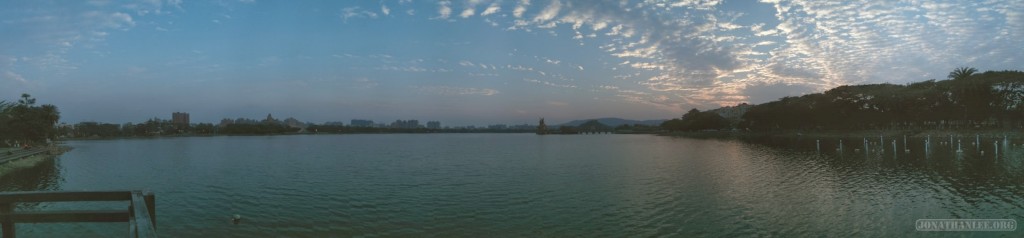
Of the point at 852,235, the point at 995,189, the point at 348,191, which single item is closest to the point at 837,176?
the point at 995,189

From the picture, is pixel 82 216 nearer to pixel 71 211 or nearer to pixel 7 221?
pixel 71 211

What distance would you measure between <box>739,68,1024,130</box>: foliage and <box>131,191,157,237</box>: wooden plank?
112 meters

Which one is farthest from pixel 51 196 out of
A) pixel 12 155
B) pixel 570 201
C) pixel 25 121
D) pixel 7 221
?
pixel 25 121

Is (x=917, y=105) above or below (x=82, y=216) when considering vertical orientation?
above

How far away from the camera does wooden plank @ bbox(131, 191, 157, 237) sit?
14.3 ft

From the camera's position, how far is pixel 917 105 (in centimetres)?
9400

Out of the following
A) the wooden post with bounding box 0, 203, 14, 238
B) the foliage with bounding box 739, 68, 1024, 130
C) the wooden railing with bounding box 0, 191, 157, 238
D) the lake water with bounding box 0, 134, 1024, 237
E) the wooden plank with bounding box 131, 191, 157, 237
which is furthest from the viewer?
the foliage with bounding box 739, 68, 1024, 130

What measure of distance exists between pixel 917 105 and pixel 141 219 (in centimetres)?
12039

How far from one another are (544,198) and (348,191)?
1094cm

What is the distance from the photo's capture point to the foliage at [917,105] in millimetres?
82188

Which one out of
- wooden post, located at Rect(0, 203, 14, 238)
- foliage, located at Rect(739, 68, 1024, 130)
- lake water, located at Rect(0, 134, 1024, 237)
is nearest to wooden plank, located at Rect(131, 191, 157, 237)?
wooden post, located at Rect(0, 203, 14, 238)

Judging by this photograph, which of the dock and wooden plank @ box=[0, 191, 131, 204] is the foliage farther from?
the dock

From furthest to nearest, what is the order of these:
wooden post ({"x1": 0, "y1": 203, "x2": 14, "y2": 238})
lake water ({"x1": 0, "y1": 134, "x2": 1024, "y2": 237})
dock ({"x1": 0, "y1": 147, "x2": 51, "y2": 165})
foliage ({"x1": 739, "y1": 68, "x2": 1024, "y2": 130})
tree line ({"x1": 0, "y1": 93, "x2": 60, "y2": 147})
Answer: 1. foliage ({"x1": 739, "y1": 68, "x2": 1024, "y2": 130})
2. tree line ({"x1": 0, "y1": 93, "x2": 60, "y2": 147})
3. dock ({"x1": 0, "y1": 147, "x2": 51, "y2": 165})
4. lake water ({"x1": 0, "y1": 134, "x2": 1024, "y2": 237})
5. wooden post ({"x1": 0, "y1": 203, "x2": 14, "y2": 238})

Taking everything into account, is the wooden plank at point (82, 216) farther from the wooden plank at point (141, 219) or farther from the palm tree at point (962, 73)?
the palm tree at point (962, 73)
